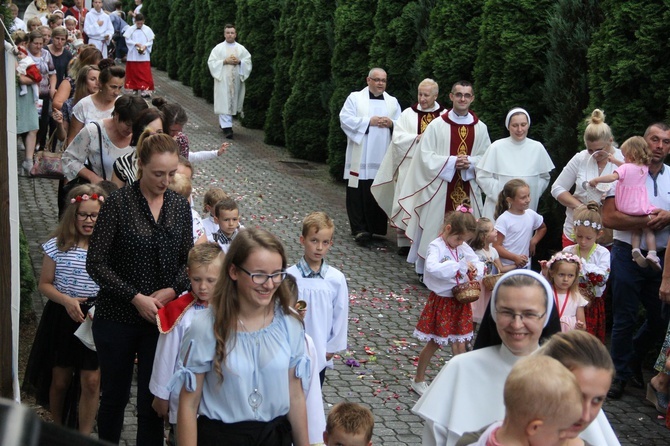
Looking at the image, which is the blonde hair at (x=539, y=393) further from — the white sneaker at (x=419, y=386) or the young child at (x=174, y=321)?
the white sneaker at (x=419, y=386)

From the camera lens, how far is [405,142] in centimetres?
1223

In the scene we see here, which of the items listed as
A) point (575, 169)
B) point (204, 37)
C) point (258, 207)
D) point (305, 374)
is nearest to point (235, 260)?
point (305, 374)

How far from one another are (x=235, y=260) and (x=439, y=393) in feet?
3.13

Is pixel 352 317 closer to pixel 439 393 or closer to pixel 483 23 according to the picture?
pixel 483 23

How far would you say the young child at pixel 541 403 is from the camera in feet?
10.8

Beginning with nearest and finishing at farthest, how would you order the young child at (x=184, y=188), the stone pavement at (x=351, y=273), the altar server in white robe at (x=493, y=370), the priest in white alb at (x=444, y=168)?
1. the altar server in white robe at (x=493, y=370)
2. the young child at (x=184, y=188)
3. the stone pavement at (x=351, y=273)
4. the priest in white alb at (x=444, y=168)

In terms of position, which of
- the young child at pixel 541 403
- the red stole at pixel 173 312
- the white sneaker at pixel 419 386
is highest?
A: the young child at pixel 541 403

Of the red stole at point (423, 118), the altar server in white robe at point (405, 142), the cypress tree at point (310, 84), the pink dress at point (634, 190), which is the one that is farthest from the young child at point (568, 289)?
the cypress tree at point (310, 84)

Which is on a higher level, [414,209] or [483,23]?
[483,23]

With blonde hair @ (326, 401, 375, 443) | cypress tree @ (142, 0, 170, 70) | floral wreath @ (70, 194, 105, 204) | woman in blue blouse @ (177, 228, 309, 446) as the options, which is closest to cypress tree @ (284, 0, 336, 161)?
floral wreath @ (70, 194, 105, 204)

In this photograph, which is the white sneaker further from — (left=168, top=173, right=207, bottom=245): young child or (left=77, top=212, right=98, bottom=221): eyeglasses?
(left=77, top=212, right=98, bottom=221): eyeglasses

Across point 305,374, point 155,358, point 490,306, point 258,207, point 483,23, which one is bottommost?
point 258,207

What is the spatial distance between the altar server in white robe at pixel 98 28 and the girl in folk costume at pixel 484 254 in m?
19.1

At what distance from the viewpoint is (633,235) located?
8344 millimetres
